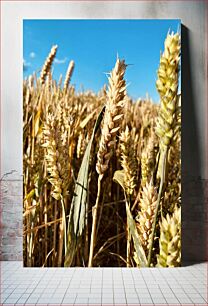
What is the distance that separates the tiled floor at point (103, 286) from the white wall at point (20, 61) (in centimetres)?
65

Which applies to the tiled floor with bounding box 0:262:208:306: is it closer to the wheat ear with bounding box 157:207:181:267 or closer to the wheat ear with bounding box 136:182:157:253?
the wheat ear with bounding box 157:207:181:267

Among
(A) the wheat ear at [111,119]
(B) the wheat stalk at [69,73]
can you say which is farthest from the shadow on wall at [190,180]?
(B) the wheat stalk at [69,73]

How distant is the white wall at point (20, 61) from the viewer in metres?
3.09

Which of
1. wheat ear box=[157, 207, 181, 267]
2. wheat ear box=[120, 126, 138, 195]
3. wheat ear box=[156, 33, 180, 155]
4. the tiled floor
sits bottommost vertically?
the tiled floor

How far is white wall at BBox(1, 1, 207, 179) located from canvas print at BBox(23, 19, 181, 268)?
11 cm

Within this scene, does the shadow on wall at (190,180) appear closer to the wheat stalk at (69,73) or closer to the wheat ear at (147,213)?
the wheat ear at (147,213)

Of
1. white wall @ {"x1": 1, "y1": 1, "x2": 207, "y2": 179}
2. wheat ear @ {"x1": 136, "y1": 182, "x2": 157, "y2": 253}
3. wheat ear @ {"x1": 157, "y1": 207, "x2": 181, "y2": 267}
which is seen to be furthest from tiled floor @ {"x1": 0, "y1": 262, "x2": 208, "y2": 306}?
white wall @ {"x1": 1, "y1": 1, "x2": 207, "y2": 179}

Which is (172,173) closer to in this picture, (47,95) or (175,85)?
(175,85)

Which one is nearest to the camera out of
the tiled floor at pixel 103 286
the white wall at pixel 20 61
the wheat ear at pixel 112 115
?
the tiled floor at pixel 103 286

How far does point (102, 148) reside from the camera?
291 centimetres

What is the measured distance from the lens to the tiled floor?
2.41 m

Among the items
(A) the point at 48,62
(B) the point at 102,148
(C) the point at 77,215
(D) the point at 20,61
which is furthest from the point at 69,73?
Result: (C) the point at 77,215

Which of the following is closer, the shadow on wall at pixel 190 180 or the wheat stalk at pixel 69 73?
the wheat stalk at pixel 69 73

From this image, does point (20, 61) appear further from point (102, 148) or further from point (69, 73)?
point (102, 148)
